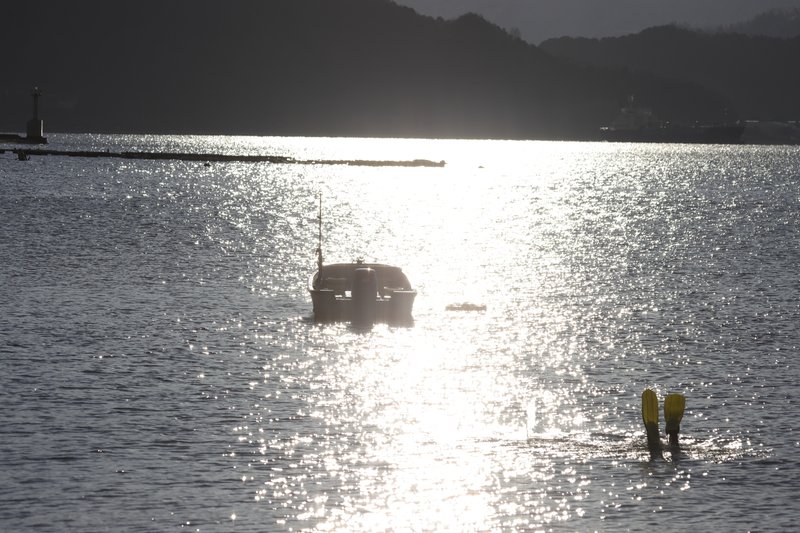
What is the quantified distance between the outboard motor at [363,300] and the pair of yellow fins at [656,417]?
22.1 m

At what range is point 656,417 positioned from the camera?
3319 cm

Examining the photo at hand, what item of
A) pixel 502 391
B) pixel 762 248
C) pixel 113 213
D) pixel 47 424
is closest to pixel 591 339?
pixel 502 391

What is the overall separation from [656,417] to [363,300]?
2276 centimetres

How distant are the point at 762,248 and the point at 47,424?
79.9m

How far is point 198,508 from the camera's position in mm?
27281

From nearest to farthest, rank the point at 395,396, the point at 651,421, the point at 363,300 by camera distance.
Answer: the point at 651,421
the point at 395,396
the point at 363,300

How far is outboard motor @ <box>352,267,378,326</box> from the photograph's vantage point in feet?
178

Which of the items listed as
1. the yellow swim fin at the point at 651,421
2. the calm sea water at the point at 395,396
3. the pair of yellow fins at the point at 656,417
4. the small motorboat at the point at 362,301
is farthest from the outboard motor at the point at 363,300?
the yellow swim fin at the point at 651,421

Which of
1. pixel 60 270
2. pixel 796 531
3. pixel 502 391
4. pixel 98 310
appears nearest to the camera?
pixel 796 531

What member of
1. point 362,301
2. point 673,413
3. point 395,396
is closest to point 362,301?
point 362,301

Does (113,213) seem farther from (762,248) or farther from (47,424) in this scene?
(47,424)

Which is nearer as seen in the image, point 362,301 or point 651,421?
point 651,421

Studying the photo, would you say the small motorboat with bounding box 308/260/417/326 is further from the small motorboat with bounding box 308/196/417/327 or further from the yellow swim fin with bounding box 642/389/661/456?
the yellow swim fin with bounding box 642/389/661/456

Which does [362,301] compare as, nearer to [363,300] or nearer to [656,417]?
[363,300]
